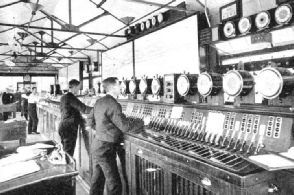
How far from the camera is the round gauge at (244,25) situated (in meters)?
4.42

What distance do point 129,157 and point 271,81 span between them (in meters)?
1.79

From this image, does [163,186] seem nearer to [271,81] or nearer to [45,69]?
[271,81]

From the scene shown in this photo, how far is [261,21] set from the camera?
424 cm

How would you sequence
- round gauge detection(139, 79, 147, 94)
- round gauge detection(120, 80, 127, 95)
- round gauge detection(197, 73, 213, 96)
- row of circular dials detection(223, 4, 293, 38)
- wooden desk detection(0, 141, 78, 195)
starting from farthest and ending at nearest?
round gauge detection(120, 80, 127, 95) → round gauge detection(139, 79, 147, 94) → row of circular dials detection(223, 4, 293, 38) → round gauge detection(197, 73, 213, 96) → wooden desk detection(0, 141, 78, 195)

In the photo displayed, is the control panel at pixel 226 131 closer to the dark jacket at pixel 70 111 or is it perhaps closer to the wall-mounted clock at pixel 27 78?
the dark jacket at pixel 70 111

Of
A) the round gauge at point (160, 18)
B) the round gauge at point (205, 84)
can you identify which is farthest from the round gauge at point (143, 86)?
the round gauge at point (160, 18)

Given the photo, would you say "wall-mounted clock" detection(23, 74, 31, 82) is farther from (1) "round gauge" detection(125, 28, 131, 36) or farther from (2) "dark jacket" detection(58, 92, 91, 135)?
(2) "dark jacket" detection(58, 92, 91, 135)

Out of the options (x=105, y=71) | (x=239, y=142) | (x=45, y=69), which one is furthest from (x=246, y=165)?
(x=45, y=69)

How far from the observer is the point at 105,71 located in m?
11.3

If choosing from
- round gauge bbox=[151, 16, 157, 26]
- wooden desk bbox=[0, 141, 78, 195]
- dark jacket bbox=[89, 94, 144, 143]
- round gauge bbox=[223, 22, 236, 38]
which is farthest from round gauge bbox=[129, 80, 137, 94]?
round gauge bbox=[151, 16, 157, 26]

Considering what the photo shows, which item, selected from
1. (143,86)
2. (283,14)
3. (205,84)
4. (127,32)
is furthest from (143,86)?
(127,32)

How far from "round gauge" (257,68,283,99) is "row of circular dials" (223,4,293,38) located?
234cm

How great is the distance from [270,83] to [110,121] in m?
1.78

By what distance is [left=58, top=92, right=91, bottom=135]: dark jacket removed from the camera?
13.8ft
